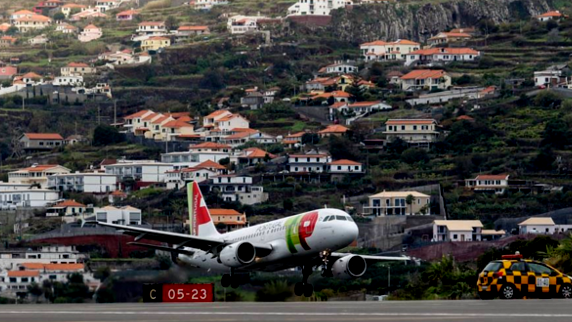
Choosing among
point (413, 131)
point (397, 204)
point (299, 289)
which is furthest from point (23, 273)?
point (413, 131)

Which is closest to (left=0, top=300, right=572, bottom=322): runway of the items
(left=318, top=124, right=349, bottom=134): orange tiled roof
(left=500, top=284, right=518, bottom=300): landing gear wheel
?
(left=500, top=284, right=518, bottom=300): landing gear wheel

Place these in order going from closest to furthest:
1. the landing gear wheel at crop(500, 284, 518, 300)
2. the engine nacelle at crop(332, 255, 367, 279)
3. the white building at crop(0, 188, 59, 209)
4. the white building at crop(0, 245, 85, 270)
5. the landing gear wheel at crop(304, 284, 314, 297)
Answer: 1. the landing gear wheel at crop(500, 284, 518, 300)
2. the landing gear wheel at crop(304, 284, 314, 297)
3. the engine nacelle at crop(332, 255, 367, 279)
4. the white building at crop(0, 245, 85, 270)
5. the white building at crop(0, 188, 59, 209)

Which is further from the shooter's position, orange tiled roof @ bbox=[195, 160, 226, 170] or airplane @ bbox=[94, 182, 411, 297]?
orange tiled roof @ bbox=[195, 160, 226, 170]

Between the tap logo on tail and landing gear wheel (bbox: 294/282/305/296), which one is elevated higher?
the tap logo on tail

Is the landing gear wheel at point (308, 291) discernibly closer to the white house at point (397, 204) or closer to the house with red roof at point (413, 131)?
the white house at point (397, 204)

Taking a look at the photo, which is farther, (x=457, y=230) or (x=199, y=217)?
(x=457, y=230)

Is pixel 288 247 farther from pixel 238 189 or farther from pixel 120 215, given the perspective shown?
pixel 238 189

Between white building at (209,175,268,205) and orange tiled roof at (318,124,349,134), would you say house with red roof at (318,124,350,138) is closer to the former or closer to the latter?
orange tiled roof at (318,124,349,134)
